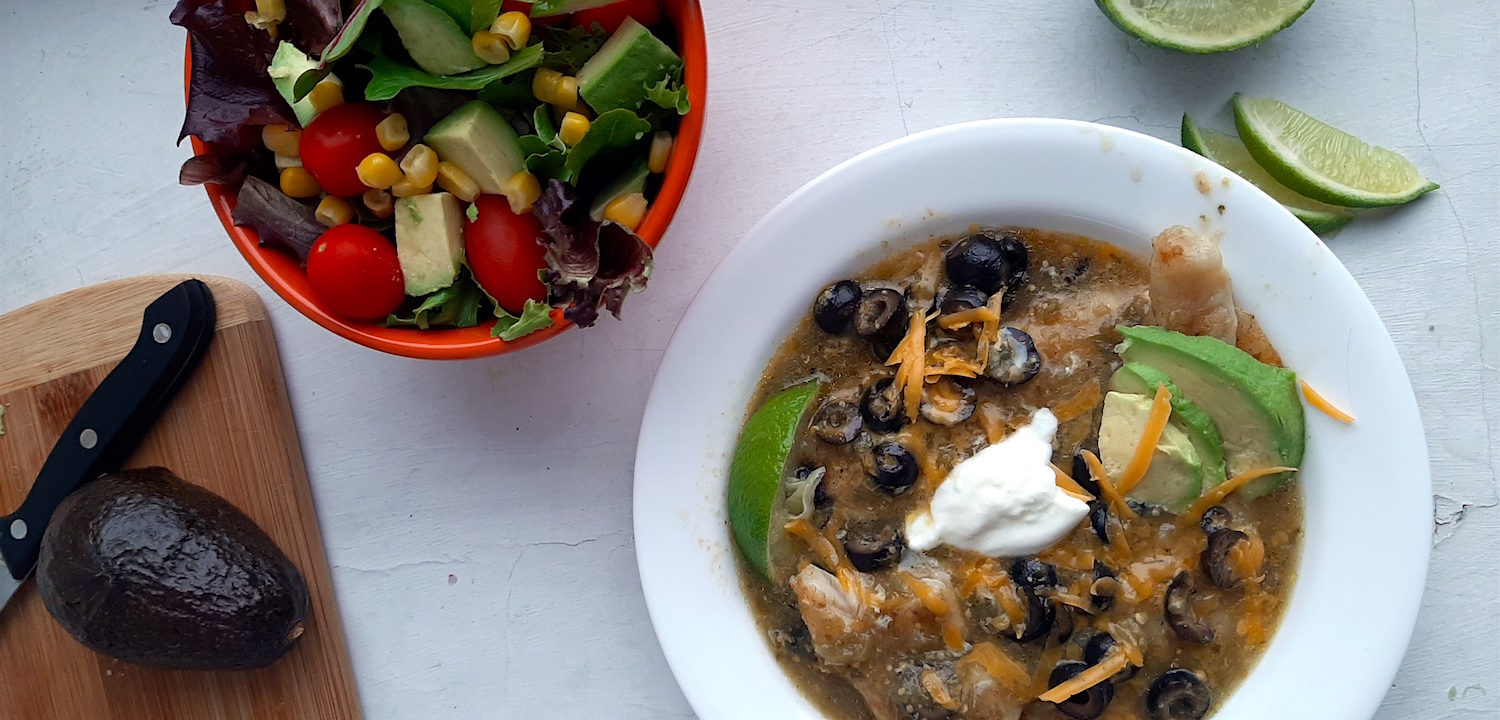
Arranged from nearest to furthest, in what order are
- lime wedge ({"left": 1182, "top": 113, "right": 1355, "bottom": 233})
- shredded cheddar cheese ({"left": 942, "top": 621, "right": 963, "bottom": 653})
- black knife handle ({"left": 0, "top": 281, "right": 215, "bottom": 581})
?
shredded cheddar cheese ({"left": 942, "top": 621, "right": 963, "bottom": 653}) → lime wedge ({"left": 1182, "top": 113, "right": 1355, "bottom": 233}) → black knife handle ({"left": 0, "top": 281, "right": 215, "bottom": 581})

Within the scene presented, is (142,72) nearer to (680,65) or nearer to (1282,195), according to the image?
(680,65)

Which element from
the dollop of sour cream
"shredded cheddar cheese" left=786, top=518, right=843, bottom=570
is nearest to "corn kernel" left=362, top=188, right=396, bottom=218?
"shredded cheddar cheese" left=786, top=518, right=843, bottom=570

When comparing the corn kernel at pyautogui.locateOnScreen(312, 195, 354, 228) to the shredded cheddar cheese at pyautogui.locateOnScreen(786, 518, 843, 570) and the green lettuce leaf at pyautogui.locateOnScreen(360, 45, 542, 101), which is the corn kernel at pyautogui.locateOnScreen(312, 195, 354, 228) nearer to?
the green lettuce leaf at pyautogui.locateOnScreen(360, 45, 542, 101)

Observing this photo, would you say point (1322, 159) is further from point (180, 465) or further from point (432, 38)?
point (180, 465)

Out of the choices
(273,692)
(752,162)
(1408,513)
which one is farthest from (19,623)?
(1408,513)

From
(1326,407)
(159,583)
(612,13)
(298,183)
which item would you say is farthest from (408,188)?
(1326,407)

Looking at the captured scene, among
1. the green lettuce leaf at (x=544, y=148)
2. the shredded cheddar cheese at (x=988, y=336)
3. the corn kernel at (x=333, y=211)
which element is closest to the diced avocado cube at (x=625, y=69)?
the green lettuce leaf at (x=544, y=148)
